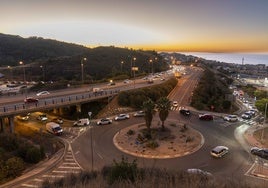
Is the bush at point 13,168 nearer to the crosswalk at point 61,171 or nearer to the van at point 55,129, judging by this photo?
the crosswalk at point 61,171

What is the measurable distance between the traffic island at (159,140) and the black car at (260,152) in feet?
21.7

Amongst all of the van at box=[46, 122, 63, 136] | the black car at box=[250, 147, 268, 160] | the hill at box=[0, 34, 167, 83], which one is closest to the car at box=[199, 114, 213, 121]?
the black car at box=[250, 147, 268, 160]

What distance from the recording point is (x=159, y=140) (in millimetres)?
35281

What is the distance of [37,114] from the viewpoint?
176ft

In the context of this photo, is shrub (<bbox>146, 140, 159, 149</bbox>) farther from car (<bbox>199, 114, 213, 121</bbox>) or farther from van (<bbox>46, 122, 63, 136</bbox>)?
car (<bbox>199, 114, 213, 121</bbox>)

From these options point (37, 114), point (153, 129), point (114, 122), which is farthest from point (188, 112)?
point (37, 114)

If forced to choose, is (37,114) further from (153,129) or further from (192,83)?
(192,83)

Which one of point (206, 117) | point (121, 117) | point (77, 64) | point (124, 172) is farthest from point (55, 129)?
point (77, 64)

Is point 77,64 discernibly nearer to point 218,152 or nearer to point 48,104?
point 48,104

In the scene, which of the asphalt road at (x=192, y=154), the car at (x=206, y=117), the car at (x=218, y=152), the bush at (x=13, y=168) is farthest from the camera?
the car at (x=206, y=117)

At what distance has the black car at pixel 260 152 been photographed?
2983 centimetres

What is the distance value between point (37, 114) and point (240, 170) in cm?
4319

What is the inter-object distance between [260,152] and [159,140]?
13271 mm

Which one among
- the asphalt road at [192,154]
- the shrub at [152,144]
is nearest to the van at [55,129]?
the asphalt road at [192,154]
